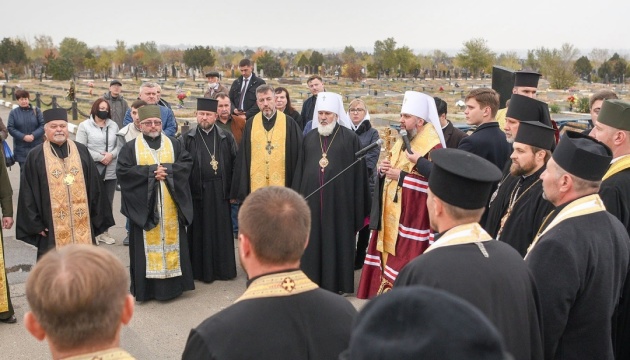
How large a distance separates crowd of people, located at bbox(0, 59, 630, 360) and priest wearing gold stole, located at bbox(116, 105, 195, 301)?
2 centimetres

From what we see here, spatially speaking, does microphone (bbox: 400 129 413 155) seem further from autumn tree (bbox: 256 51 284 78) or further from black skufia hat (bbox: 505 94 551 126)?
autumn tree (bbox: 256 51 284 78)

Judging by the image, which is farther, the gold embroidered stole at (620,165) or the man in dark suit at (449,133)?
the man in dark suit at (449,133)

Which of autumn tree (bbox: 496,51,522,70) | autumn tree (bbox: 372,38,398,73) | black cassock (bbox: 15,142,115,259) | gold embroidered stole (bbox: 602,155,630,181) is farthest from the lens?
autumn tree (bbox: 496,51,522,70)

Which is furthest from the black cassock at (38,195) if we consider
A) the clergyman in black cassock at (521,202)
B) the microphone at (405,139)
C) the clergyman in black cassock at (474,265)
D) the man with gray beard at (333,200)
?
the clergyman in black cassock at (474,265)

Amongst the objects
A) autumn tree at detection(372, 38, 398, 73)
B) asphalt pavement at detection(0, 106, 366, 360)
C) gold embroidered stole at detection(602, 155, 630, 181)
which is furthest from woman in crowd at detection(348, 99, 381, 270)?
autumn tree at detection(372, 38, 398, 73)

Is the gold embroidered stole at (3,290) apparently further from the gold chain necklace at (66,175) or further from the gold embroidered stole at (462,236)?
the gold embroidered stole at (462,236)

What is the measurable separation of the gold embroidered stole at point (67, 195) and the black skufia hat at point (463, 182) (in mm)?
4585

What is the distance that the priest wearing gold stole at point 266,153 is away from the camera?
7180mm

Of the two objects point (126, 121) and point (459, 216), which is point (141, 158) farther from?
point (459, 216)

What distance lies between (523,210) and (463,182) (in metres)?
1.55

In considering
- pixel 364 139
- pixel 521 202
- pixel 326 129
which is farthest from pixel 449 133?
pixel 521 202

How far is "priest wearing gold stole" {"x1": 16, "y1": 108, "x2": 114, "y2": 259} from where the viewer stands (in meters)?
6.21

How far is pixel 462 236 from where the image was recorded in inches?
109

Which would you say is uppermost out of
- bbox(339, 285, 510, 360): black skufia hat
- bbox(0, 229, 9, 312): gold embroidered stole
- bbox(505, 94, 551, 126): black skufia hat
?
bbox(505, 94, 551, 126): black skufia hat
